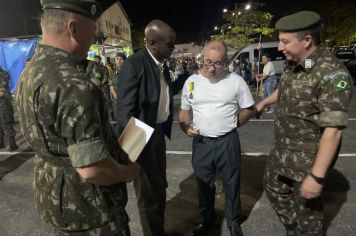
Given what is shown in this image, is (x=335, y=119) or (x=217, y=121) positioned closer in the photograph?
(x=335, y=119)

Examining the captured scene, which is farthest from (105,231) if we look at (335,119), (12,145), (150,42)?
(12,145)

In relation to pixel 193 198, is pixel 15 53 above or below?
above

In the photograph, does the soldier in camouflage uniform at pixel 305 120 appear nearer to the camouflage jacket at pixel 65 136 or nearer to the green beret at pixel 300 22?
the green beret at pixel 300 22

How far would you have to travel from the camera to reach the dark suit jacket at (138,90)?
2516 millimetres

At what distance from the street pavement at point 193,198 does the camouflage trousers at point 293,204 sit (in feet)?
1.84

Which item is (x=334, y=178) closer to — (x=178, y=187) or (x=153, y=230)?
(x=178, y=187)

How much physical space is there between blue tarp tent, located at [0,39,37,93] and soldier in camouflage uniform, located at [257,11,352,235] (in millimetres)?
12529

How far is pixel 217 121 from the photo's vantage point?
2.82 m

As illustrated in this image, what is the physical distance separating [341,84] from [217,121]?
1133 mm

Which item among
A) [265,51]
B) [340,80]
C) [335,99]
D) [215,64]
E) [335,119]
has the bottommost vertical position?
[335,119]

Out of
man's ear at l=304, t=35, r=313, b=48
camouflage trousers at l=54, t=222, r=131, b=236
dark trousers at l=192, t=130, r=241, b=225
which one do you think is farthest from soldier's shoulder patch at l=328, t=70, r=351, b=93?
camouflage trousers at l=54, t=222, r=131, b=236

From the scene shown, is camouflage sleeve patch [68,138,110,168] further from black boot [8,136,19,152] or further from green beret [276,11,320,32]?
black boot [8,136,19,152]

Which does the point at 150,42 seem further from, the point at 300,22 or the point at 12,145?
the point at 12,145

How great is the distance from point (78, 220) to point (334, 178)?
3861mm
